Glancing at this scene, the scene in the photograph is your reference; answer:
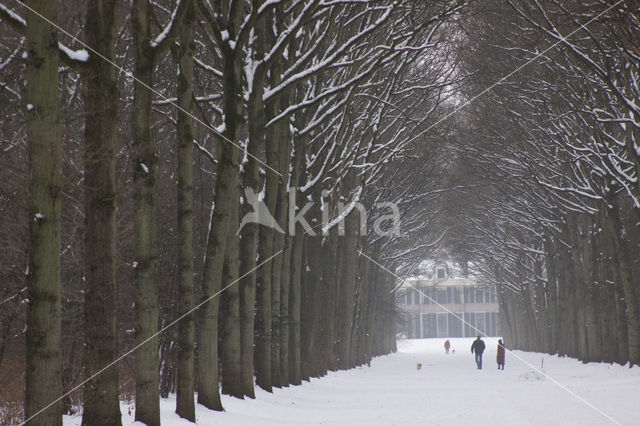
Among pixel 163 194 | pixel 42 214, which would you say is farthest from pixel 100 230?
pixel 163 194

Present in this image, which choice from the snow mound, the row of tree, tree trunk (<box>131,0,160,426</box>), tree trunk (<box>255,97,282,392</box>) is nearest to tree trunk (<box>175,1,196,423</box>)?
tree trunk (<box>131,0,160,426</box>)

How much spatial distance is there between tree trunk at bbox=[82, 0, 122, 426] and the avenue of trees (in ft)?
0.07

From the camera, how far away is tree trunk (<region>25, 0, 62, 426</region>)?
715cm

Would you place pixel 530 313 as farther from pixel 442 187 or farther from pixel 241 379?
pixel 241 379

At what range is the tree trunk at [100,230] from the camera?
28.1 ft

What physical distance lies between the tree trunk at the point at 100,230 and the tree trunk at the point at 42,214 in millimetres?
1302

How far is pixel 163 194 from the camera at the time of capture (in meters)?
17.0

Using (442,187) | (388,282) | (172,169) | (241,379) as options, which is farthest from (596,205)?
(388,282)

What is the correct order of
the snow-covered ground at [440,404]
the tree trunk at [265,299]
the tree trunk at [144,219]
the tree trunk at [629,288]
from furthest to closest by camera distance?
the tree trunk at [629,288] → the tree trunk at [265,299] → the snow-covered ground at [440,404] → the tree trunk at [144,219]

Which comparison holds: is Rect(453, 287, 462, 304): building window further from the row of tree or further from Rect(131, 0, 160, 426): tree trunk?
Rect(131, 0, 160, 426): tree trunk

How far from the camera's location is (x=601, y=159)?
2402 centimetres

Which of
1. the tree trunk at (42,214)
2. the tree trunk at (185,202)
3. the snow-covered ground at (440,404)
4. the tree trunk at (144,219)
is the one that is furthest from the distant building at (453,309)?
the tree trunk at (42,214)

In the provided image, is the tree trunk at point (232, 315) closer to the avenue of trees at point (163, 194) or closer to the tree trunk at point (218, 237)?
the avenue of trees at point (163, 194)

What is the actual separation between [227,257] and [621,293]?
17.8 metres
